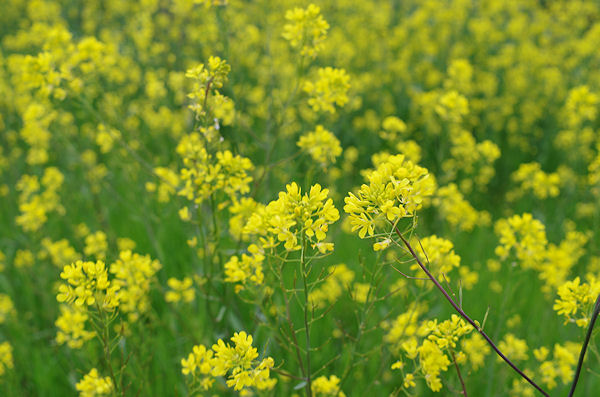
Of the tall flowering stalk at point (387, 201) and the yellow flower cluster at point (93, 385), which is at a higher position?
the tall flowering stalk at point (387, 201)

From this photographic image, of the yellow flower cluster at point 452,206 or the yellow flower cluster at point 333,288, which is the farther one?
the yellow flower cluster at point 452,206

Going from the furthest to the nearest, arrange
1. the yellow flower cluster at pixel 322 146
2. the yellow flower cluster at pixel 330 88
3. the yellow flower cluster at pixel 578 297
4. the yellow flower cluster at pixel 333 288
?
1. the yellow flower cluster at pixel 333 288
2. the yellow flower cluster at pixel 322 146
3. the yellow flower cluster at pixel 330 88
4. the yellow flower cluster at pixel 578 297

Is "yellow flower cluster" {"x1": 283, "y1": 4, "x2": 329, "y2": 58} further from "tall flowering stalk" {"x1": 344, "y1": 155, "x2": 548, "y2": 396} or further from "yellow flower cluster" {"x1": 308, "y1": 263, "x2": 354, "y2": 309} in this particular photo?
"yellow flower cluster" {"x1": 308, "y1": 263, "x2": 354, "y2": 309}

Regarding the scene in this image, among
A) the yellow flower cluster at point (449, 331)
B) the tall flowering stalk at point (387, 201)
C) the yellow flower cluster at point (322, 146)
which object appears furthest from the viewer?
the yellow flower cluster at point (322, 146)

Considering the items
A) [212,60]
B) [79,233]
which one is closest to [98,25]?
[79,233]

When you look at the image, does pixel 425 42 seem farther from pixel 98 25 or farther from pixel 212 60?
pixel 98 25

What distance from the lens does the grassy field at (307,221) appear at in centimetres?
176

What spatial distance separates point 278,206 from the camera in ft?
4.78

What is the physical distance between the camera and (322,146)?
2.78 metres

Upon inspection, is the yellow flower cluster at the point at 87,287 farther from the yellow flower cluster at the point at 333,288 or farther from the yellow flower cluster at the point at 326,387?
the yellow flower cluster at the point at 333,288

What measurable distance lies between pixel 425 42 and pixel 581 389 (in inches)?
245

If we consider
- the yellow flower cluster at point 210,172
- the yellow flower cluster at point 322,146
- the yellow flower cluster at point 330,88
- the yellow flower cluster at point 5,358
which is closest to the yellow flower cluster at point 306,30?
the yellow flower cluster at point 330,88

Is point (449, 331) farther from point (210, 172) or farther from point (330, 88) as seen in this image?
point (330, 88)

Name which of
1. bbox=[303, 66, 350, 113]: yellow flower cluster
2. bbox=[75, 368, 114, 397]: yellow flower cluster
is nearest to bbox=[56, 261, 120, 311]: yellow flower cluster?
bbox=[75, 368, 114, 397]: yellow flower cluster
